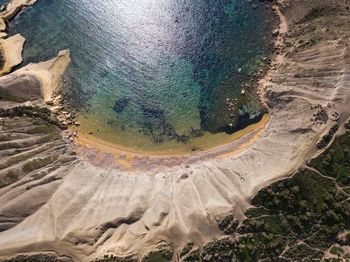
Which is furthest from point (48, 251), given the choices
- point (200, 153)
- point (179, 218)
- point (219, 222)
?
point (200, 153)

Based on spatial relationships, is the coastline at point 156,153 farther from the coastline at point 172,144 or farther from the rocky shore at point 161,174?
the rocky shore at point 161,174

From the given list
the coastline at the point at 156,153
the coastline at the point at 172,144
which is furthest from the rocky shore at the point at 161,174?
the coastline at the point at 172,144

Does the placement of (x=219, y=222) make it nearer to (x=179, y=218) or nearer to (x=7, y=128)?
(x=179, y=218)

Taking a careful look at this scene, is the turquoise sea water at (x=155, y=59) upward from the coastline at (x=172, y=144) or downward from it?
upward

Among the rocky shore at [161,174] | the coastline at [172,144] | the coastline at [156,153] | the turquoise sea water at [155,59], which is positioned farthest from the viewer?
the turquoise sea water at [155,59]

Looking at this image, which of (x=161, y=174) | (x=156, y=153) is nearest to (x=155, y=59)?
(x=156, y=153)

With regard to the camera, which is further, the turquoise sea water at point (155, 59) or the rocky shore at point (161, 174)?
the turquoise sea water at point (155, 59)

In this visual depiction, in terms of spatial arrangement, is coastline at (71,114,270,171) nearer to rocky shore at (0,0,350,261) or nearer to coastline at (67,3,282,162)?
coastline at (67,3,282,162)
